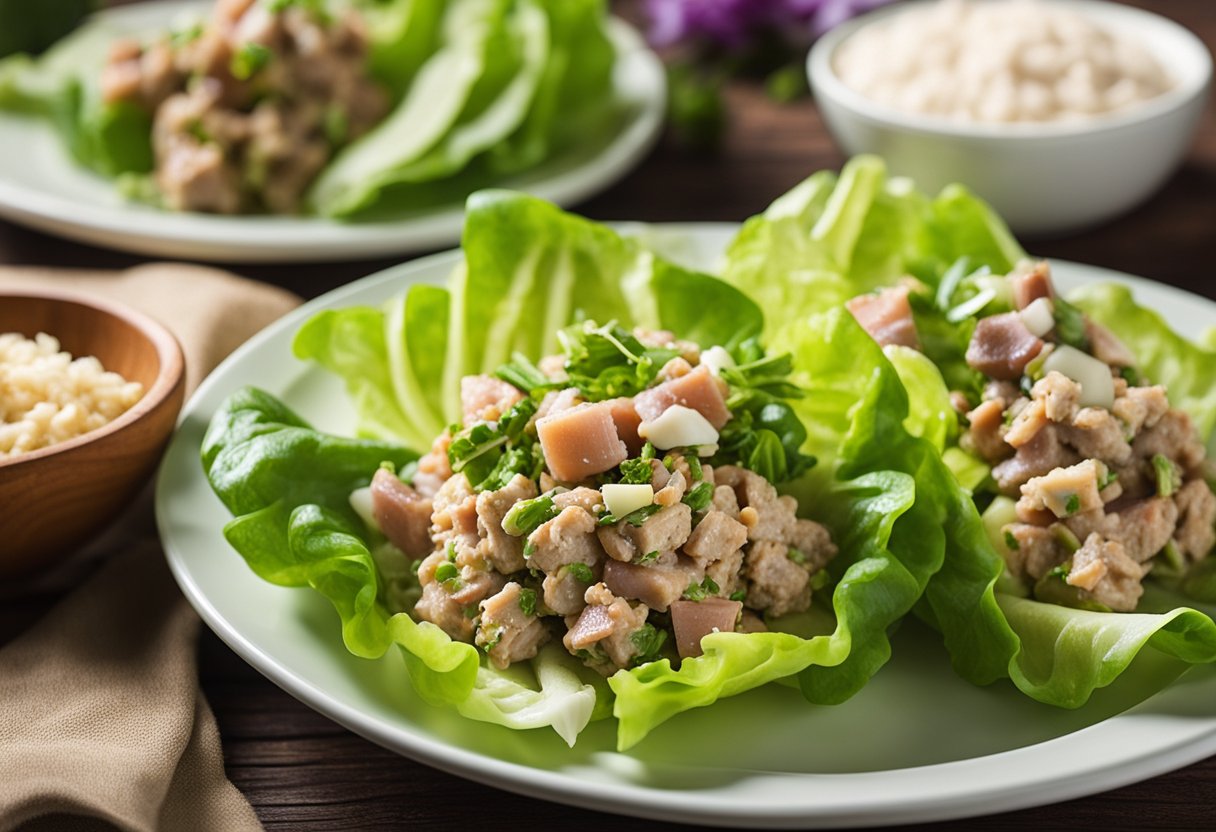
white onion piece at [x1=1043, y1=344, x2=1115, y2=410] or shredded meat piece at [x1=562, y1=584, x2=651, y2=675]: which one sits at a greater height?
white onion piece at [x1=1043, y1=344, x2=1115, y2=410]

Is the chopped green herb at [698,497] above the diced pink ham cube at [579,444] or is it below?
below

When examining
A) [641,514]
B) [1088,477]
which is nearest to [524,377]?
[641,514]

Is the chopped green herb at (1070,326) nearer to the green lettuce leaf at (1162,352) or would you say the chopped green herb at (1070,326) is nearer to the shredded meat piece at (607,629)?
the green lettuce leaf at (1162,352)

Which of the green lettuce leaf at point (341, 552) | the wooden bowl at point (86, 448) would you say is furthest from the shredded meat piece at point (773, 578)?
the wooden bowl at point (86, 448)

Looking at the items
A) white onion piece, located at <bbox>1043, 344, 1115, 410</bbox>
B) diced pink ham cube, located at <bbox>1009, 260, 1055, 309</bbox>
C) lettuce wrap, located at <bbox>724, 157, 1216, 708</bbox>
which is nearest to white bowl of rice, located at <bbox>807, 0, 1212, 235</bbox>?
lettuce wrap, located at <bbox>724, 157, 1216, 708</bbox>

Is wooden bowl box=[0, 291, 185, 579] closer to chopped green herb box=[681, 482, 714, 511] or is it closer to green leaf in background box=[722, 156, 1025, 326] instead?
chopped green herb box=[681, 482, 714, 511]

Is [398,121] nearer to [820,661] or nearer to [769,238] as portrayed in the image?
[769,238]

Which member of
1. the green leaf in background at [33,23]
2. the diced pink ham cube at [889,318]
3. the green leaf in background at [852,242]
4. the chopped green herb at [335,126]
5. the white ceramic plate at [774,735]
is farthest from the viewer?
the green leaf in background at [33,23]
